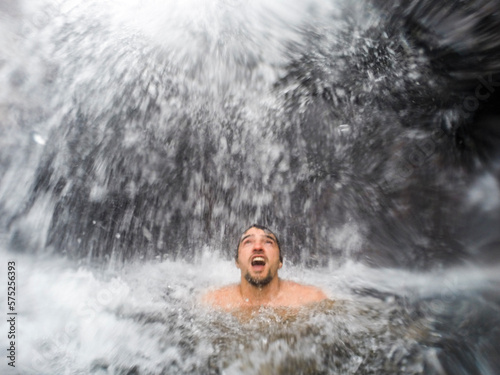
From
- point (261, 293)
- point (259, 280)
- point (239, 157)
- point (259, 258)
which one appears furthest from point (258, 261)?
point (239, 157)

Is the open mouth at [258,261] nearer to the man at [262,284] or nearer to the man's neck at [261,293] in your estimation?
the man at [262,284]

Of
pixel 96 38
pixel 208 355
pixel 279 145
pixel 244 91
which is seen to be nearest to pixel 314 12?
pixel 244 91

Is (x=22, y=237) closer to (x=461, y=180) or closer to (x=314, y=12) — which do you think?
(x=314, y=12)

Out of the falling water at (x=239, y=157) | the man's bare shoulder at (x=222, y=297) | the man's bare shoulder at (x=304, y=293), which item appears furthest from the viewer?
the falling water at (x=239, y=157)

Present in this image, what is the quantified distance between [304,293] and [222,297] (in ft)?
2.22

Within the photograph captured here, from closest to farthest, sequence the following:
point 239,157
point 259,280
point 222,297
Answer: point 259,280, point 222,297, point 239,157

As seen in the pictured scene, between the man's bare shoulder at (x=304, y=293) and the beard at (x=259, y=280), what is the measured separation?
0.62 ft

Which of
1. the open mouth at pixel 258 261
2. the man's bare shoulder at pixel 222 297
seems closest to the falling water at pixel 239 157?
the man's bare shoulder at pixel 222 297

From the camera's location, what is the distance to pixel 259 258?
3477 millimetres

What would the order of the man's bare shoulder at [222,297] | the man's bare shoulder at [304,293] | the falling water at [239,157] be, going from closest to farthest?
the man's bare shoulder at [304,293], the man's bare shoulder at [222,297], the falling water at [239,157]

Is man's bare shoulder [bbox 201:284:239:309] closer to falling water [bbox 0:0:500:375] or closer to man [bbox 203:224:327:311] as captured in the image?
man [bbox 203:224:327:311]

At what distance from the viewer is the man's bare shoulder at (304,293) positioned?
11.3ft

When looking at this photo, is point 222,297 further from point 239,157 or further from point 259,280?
point 239,157

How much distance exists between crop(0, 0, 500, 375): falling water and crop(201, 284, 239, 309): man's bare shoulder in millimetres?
111
